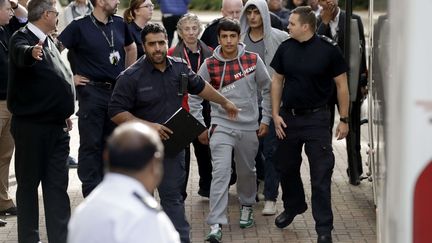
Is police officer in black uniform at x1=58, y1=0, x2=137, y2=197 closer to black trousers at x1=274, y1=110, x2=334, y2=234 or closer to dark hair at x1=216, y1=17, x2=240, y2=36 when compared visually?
dark hair at x1=216, y1=17, x2=240, y2=36

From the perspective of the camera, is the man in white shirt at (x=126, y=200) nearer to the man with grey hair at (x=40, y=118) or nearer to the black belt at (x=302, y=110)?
the man with grey hair at (x=40, y=118)

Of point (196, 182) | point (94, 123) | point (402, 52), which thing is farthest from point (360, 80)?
point (402, 52)

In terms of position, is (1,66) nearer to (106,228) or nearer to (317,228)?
(317,228)

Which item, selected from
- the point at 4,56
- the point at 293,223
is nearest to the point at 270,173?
the point at 293,223

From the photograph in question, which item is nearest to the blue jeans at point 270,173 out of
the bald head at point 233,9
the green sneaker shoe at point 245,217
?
the green sneaker shoe at point 245,217

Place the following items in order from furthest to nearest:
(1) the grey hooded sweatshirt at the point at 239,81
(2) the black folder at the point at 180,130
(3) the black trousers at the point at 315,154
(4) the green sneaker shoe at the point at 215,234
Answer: (1) the grey hooded sweatshirt at the point at 239,81
(4) the green sneaker shoe at the point at 215,234
(3) the black trousers at the point at 315,154
(2) the black folder at the point at 180,130

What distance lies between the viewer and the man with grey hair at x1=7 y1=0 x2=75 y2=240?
777 cm

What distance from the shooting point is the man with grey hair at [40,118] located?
25.5 ft

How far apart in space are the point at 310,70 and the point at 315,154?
0.68 meters

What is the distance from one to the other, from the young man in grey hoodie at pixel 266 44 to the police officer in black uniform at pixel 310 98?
1.08m

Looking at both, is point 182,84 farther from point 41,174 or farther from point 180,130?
point 41,174

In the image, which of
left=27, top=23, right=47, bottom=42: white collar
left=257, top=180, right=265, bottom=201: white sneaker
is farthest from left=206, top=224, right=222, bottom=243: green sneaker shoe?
left=27, top=23, right=47, bottom=42: white collar

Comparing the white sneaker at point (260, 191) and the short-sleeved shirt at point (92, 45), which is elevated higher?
the short-sleeved shirt at point (92, 45)

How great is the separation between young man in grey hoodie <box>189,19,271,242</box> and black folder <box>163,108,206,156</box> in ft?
2.85
